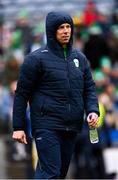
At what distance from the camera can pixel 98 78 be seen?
13273mm

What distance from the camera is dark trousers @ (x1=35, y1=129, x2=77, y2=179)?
7258 millimetres

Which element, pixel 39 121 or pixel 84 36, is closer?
pixel 39 121

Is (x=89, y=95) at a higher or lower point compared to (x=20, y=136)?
higher

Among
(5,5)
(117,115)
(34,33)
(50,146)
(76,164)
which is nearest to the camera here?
(50,146)

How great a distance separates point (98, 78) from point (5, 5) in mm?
2694

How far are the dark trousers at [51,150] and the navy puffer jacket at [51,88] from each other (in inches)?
2.9

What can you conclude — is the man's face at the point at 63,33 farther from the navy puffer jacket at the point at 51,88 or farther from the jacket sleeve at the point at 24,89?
the jacket sleeve at the point at 24,89

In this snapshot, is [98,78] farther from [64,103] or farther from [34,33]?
[64,103]

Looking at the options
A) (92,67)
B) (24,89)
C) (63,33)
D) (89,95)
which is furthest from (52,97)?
(92,67)

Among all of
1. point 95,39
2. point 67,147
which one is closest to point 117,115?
point 95,39

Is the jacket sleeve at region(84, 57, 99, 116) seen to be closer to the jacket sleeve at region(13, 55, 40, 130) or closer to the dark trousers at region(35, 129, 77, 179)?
the dark trousers at region(35, 129, 77, 179)

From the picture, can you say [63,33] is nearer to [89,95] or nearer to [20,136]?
[89,95]

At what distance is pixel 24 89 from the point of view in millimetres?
7344

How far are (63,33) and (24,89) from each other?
626 mm
